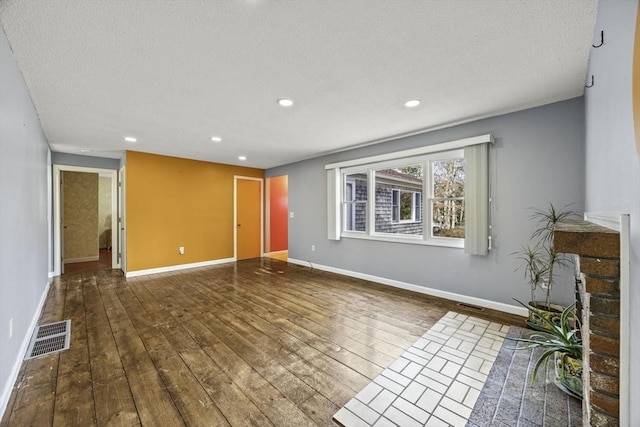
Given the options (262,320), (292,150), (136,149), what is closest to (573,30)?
(262,320)

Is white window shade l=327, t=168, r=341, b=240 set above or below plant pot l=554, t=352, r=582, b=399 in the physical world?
above

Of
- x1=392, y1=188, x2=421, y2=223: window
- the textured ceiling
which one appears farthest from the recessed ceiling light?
x1=392, y1=188, x2=421, y2=223: window

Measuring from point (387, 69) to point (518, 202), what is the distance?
2224 millimetres

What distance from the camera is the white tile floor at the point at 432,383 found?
62.2 inches

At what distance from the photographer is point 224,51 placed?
74.0 inches

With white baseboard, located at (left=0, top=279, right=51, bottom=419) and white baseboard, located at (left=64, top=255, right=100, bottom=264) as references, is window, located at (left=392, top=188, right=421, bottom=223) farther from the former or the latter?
white baseboard, located at (left=64, top=255, right=100, bottom=264)

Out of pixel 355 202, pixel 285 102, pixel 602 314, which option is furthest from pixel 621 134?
pixel 355 202

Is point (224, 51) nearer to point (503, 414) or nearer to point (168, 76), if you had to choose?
point (168, 76)

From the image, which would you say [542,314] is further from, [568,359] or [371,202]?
[371,202]

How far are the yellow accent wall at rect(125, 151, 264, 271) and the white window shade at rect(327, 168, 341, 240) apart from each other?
263cm

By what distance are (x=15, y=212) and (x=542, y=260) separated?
494cm

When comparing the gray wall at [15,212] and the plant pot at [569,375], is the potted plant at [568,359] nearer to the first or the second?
the plant pot at [569,375]

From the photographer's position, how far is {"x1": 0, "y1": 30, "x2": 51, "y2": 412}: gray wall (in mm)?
1698

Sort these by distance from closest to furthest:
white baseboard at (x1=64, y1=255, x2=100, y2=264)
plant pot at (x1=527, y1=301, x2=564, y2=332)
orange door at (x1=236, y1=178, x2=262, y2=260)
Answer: plant pot at (x1=527, y1=301, x2=564, y2=332)
white baseboard at (x1=64, y1=255, x2=100, y2=264)
orange door at (x1=236, y1=178, x2=262, y2=260)
